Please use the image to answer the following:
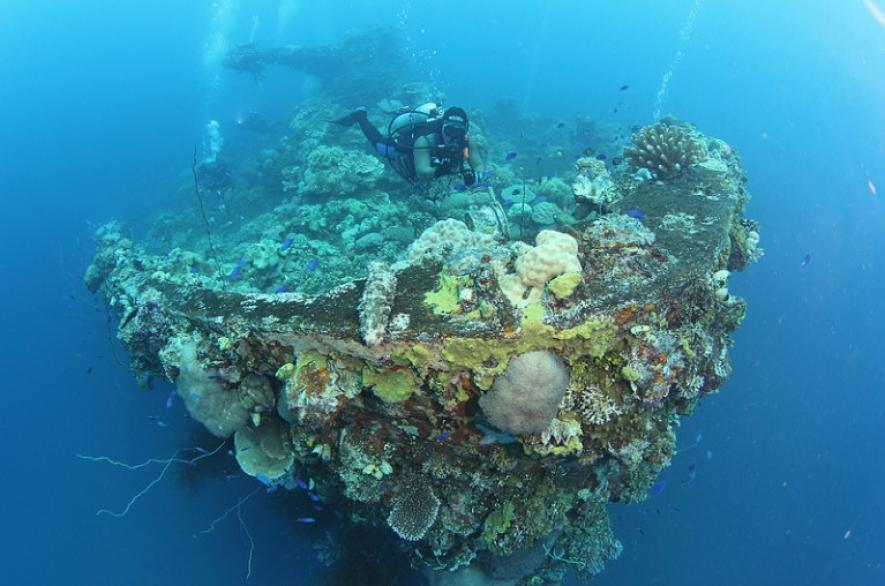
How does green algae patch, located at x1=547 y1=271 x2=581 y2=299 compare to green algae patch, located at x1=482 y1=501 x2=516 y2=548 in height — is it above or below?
above

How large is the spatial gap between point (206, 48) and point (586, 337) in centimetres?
7195

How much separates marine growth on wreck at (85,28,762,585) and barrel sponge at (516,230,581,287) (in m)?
0.01

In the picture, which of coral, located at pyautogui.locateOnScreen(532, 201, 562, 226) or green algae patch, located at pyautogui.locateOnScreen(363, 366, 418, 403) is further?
coral, located at pyautogui.locateOnScreen(532, 201, 562, 226)

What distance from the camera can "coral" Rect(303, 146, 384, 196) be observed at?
31.2 ft

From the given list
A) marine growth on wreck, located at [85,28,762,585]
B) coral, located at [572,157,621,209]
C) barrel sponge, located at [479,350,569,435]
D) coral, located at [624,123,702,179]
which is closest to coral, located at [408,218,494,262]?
marine growth on wreck, located at [85,28,762,585]

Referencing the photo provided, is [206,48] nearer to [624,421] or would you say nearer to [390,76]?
[390,76]

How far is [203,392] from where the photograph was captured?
14.0ft

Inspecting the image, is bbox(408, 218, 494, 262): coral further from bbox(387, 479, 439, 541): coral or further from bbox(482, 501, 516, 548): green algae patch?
bbox(482, 501, 516, 548): green algae patch

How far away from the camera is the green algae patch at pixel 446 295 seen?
3.46 metres

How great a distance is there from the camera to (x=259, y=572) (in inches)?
275

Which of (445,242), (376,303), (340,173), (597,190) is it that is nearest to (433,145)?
(597,190)

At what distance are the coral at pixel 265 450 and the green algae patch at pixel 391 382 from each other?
1566 millimetres

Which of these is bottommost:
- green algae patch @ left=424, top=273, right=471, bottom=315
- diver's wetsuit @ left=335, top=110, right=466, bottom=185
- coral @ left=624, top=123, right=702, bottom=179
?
diver's wetsuit @ left=335, top=110, right=466, bottom=185

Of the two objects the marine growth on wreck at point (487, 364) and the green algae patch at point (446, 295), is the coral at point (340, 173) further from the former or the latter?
the green algae patch at point (446, 295)
